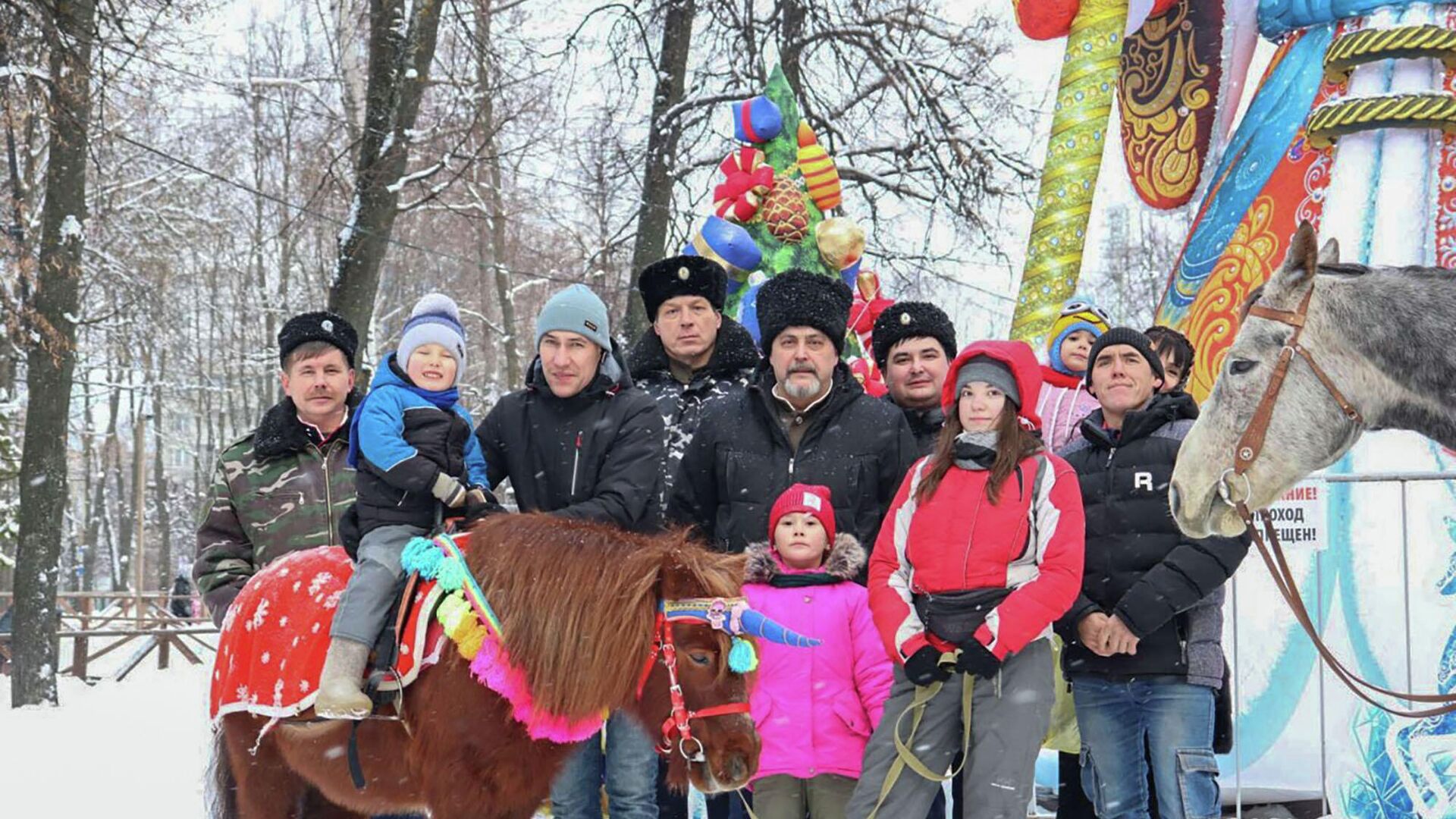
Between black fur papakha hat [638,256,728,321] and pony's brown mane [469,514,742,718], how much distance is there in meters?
1.53

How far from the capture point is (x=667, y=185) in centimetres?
1093

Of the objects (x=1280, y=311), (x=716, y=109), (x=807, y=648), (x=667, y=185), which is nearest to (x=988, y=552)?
(x=807, y=648)

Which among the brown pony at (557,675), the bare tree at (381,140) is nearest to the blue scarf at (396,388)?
the brown pony at (557,675)

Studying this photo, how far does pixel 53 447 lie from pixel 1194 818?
11.5m

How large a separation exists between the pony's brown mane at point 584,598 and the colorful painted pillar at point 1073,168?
4.20 metres

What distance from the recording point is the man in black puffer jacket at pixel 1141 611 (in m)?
3.70

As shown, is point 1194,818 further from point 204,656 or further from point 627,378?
point 204,656

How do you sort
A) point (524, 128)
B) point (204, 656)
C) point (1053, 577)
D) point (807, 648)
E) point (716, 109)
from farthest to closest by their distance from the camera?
point (204, 656)
point (524, 128)
point (716, 109)
point (807, 648)
point (1053, 577)

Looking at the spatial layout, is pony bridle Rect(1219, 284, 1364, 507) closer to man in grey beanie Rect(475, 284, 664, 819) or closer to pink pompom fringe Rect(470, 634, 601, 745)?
man in grey beanie Rect(475, 284, 664, 819)

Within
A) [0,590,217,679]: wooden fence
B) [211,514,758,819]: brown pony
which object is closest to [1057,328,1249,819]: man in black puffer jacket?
[211,514,758,819]: brown pony

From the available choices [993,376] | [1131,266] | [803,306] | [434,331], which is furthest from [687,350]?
[1131,266]

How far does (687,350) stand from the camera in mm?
4699

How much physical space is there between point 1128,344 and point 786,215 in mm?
3814

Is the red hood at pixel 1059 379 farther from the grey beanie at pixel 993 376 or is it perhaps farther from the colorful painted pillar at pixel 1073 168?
the grey beanie at pixel 993 376
